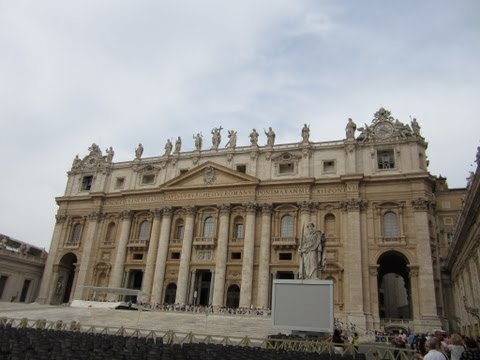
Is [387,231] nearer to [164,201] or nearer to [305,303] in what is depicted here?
[305,303]

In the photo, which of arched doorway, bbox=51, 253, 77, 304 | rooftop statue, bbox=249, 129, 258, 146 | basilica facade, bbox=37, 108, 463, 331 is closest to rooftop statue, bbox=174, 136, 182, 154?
basilica facade, bbox=37, 108, 463, 331

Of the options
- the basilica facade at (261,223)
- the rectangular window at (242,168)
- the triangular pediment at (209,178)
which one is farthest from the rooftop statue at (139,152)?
the rectangular window at (242,168)

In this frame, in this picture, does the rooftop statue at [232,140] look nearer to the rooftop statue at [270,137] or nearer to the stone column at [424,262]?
the rooftop statue at [270,137]

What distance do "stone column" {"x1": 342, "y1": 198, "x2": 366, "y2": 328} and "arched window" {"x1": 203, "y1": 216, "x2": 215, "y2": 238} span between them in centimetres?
1462

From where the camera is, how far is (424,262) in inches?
1383

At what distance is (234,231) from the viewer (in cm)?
4350

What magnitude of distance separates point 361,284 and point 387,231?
6149 millimetres

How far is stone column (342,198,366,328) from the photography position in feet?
115

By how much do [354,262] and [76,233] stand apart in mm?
35875

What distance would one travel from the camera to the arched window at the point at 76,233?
51.6m

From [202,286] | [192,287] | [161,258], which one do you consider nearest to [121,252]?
[161,258]

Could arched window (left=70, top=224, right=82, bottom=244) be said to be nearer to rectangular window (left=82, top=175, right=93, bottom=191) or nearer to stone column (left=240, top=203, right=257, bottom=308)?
rectangular window (left=82, top=175, right=93, bottom=191)

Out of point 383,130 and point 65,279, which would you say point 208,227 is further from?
point 65,279

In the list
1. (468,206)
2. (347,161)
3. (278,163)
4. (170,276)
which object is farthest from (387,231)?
(170,276)
